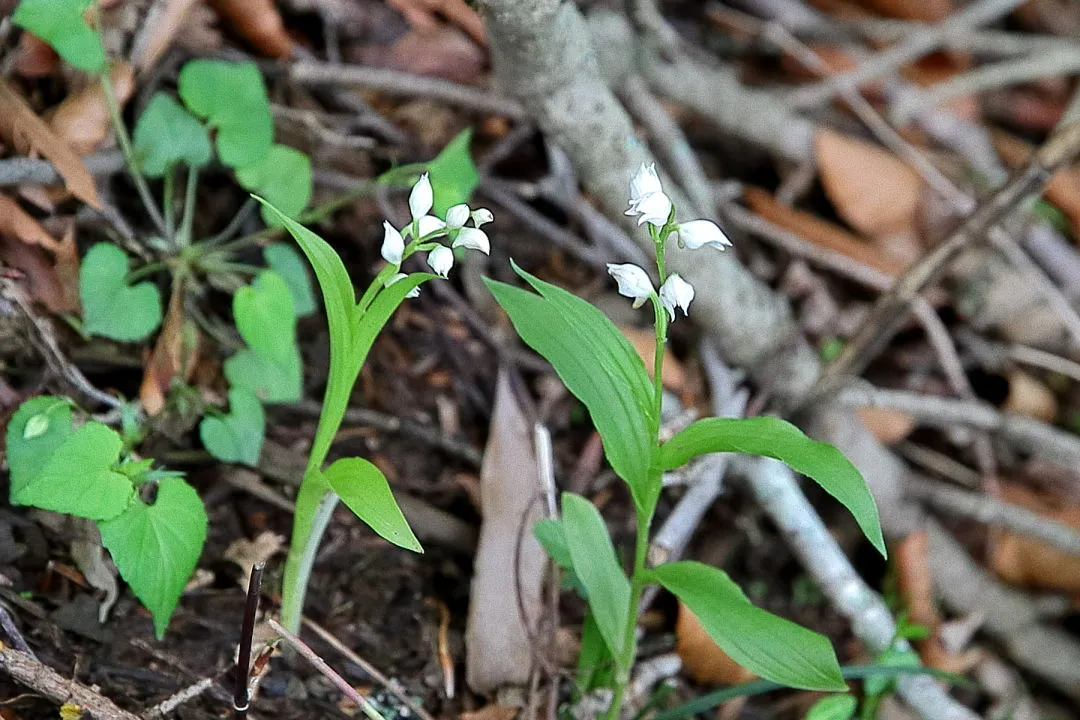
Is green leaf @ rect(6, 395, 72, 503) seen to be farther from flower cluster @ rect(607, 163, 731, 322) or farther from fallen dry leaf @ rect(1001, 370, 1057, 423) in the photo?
fallen dry leaf @ rect(1001, 370, 1057, 423)

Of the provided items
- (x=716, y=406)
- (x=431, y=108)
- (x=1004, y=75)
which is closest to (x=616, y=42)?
(x=431, y=108)

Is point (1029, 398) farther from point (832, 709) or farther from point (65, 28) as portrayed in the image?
point (65, 28)

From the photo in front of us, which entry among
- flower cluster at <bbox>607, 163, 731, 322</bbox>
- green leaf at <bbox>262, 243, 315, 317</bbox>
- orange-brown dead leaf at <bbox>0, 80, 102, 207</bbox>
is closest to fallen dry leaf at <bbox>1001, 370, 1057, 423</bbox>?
flower cluster at <bbox>607, 163, 731, 322</bbox>

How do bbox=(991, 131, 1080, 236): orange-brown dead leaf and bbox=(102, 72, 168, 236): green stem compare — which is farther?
bbox=(991, 131, 1080, 236): orange-brown dead leaf

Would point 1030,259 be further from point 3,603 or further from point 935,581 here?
point 3,603

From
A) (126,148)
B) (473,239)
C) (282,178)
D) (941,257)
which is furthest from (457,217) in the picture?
(941,257)

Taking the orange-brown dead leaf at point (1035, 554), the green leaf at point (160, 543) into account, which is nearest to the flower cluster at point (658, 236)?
the green leaf at point (160, 543)
